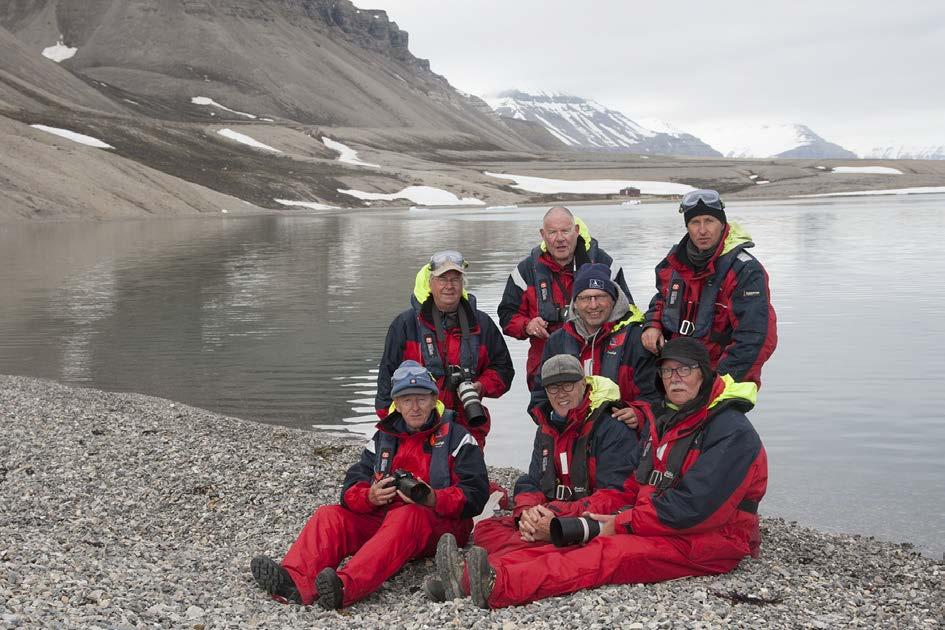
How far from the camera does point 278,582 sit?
19.7ft

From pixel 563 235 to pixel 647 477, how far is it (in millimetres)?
2388

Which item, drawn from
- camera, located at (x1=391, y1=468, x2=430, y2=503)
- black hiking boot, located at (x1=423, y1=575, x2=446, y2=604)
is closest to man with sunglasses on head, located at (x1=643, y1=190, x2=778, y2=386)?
camera, located at (x1=391, y1=468, x2=430, y2=503)

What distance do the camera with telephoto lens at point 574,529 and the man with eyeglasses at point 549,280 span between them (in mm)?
2067

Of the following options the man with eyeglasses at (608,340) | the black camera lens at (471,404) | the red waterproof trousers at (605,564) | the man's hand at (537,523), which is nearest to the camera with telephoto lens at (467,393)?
the black camera lens at (471,404)

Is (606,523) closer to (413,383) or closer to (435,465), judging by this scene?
(435,465)

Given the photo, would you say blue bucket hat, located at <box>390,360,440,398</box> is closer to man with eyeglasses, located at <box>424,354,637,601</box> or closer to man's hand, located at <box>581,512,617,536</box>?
man with eyeglasses, located at <box>424,354,637,601</box>

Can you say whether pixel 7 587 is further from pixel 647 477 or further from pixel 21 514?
pixel 647 477

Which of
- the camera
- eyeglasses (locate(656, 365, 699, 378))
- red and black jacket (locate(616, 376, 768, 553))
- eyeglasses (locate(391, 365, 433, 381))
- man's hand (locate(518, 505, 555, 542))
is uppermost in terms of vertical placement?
eyeglasses (locate(656, 365, 699, 378))

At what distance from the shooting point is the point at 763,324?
6824 millimetres

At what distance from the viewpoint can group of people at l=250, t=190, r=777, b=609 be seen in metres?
5.85

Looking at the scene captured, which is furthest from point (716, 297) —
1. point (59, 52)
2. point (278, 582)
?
point (59, 52)

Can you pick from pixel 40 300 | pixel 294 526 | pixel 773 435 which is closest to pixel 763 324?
pixel 294 526

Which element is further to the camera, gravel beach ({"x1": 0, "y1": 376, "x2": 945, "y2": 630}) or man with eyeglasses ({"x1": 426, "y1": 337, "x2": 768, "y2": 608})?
man with eyeglasses ({"x1": 426, "y1": 337, "x2": 768, "y2": 608})

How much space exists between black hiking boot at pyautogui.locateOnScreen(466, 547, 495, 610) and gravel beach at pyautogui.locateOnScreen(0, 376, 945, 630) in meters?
0.09
